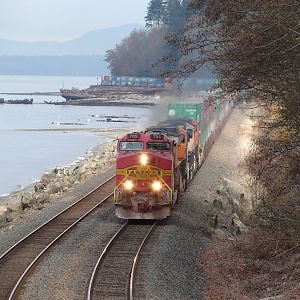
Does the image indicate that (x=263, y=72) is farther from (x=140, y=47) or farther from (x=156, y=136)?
(x=140, y=47)

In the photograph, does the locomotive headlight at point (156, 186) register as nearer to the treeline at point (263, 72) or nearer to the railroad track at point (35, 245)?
the railroad track at point (35, 245)

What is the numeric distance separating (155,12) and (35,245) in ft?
505

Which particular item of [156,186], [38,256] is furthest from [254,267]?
[38,256]

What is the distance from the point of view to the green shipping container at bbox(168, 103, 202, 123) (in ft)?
119

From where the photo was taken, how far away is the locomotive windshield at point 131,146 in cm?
2294

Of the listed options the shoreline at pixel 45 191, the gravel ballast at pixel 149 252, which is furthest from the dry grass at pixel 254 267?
the shoreline at pixel 45 191

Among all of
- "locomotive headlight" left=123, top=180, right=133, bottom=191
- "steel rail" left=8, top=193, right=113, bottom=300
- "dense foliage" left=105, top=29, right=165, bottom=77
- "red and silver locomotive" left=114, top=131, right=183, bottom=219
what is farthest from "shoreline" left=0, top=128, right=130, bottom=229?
"dense foliage" left=105, top=29, right=165, bottom=77

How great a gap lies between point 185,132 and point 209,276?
11295 millimetres

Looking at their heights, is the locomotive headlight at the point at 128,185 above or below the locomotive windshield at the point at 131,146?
below

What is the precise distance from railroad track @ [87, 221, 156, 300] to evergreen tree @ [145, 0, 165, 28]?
488 ft

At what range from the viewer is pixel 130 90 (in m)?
165

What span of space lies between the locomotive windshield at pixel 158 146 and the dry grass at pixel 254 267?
449 cm

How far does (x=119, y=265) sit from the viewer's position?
17.0 meters

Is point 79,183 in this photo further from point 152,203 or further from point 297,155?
point 297,155
